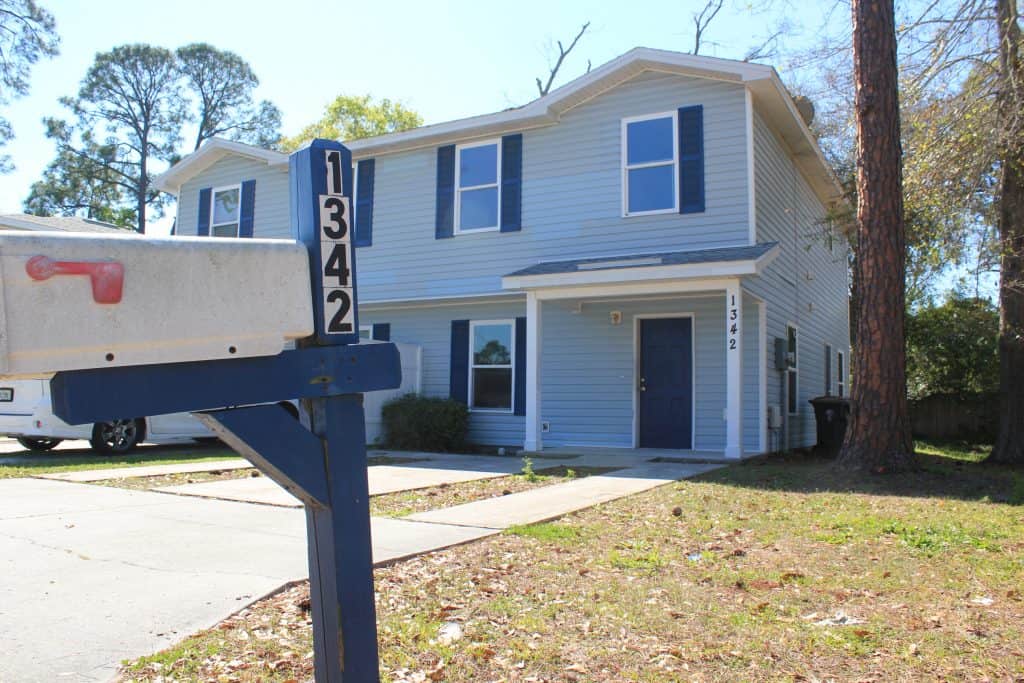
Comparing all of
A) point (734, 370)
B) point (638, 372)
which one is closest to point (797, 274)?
point (638, 372)

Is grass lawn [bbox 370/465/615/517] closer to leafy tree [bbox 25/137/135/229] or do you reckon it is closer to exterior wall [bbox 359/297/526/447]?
exterior wall [bbox 359/297/526/447]

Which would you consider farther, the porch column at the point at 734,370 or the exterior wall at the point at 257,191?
the exterior wall at the point at 257,191

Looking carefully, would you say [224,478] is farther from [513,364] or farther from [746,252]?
[746,252]

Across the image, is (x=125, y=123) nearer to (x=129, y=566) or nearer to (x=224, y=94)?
(x=224, y=94)

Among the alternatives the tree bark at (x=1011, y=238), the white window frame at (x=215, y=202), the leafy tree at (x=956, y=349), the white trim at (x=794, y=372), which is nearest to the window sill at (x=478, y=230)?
the white trim at (x=794, y=372)

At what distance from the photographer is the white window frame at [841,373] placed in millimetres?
20750

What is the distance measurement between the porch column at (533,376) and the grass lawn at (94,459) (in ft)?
14.9

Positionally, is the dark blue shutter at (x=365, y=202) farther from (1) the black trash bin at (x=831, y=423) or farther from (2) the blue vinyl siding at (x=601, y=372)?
(1) the black trash bin at (x=831, y=423)

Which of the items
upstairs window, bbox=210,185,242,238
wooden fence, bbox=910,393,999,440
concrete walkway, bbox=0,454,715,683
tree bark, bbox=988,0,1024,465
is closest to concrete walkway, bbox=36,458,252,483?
concrete walkway, bbox=0,454,715,683

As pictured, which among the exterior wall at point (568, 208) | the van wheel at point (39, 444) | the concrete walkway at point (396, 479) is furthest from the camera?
the van wheel at point (39, 444)

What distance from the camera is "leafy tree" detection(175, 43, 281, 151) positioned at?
40594 millimetres

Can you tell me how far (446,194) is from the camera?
14.9m

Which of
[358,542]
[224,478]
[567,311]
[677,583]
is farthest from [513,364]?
[358,542]

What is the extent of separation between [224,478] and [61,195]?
33.9 meters
